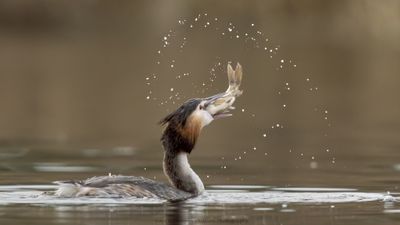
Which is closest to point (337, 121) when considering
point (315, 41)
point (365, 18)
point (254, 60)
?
point (254, 60)

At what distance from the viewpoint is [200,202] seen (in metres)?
15.4

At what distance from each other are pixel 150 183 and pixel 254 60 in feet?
101

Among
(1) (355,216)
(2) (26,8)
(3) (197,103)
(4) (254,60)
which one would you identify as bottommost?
(1) (355,216)

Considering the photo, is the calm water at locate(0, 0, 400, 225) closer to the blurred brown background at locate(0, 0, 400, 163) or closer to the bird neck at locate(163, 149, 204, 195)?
the blurred brown background at locate(0, 0, 400, 163)

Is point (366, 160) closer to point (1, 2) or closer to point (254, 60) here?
point (254, 60)

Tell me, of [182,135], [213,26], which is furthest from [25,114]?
[213,26]

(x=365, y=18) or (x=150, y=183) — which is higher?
(x=365, y=18)

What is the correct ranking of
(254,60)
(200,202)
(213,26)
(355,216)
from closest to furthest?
(355,216) → (200,202) → (254,60) → (213,26)

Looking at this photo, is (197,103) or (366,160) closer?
(197,103)

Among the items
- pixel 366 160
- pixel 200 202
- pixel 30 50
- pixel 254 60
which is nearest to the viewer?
pixel 200 202

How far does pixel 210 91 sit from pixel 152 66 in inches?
337

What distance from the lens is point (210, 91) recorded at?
108 feet

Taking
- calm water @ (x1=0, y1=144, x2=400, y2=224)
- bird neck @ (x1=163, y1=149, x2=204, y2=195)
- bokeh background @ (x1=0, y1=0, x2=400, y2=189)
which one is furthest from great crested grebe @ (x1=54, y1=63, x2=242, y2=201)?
bokeh background @ (x1=0, y1=0, x2=400, y2=189)

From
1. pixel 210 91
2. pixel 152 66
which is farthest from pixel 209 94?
pixel 152 66
